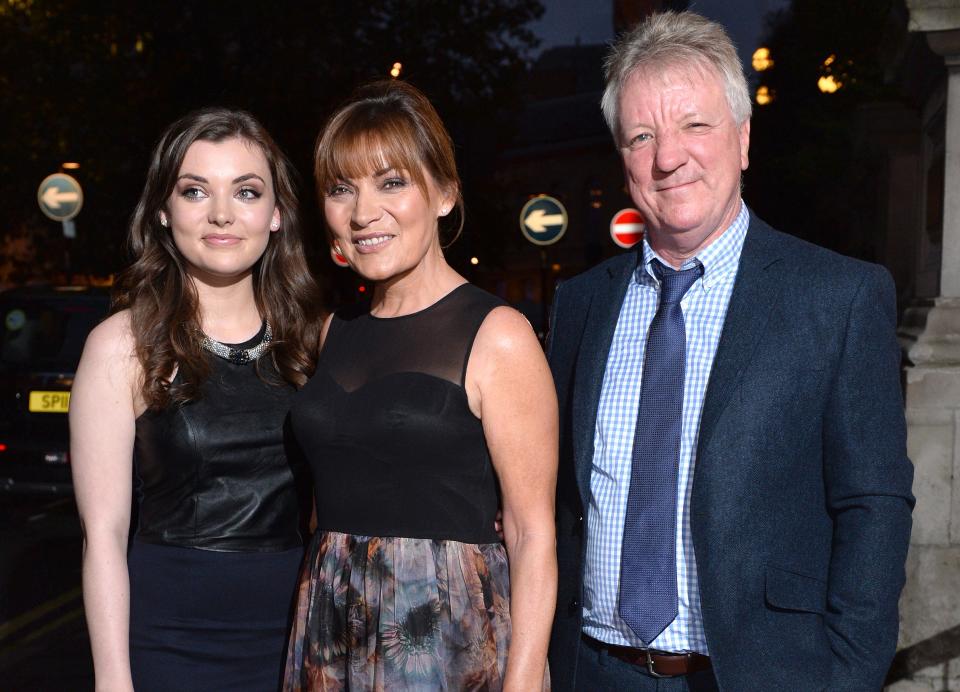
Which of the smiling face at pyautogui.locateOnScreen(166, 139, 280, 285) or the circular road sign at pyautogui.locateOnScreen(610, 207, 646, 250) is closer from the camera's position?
the smiling face at pyautogui.locateOnScreen(166, 139, 280, 285)

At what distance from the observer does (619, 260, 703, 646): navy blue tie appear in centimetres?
246

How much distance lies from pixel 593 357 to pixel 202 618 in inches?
53.2

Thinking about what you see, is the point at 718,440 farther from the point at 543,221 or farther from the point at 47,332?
the point at 543,221

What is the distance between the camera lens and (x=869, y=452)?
2.32 meters

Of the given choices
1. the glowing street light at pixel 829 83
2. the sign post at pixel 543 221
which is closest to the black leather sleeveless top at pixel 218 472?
the sign post at pixel 543 221

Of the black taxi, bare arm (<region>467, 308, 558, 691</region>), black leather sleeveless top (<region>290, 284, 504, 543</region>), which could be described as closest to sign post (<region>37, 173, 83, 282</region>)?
the black taxi

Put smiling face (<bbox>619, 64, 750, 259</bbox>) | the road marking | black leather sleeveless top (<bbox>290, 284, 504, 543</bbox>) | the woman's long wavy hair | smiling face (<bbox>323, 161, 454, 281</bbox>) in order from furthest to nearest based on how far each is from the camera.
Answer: the road marking
the woman's long wavy hair
smiling face (<bbox>323, 161, 454, 281</bbox>)
black leather sleeveless top (<bbox>290, 284, 504, 543</bbox>)
smiling face (<bbox>619, 64, 750, 259</bbox>)

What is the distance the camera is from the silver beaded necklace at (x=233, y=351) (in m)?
3.14

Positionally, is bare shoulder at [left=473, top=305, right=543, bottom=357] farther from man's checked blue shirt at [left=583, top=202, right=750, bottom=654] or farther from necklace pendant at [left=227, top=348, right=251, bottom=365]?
necklace pendant at [left=227, top=348, right=251, bottom=365]

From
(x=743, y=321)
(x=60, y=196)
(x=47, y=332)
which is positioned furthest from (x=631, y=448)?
(x=60, y=196)

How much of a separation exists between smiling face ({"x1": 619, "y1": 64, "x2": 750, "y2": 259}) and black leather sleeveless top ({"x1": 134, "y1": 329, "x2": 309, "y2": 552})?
50.6 inches

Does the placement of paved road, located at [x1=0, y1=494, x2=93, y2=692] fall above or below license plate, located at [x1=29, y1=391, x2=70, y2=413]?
below

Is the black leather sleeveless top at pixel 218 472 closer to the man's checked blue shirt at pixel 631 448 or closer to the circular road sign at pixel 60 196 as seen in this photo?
the man's checked blue shirt at pixel 631 448

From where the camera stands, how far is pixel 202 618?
2.97 meters
